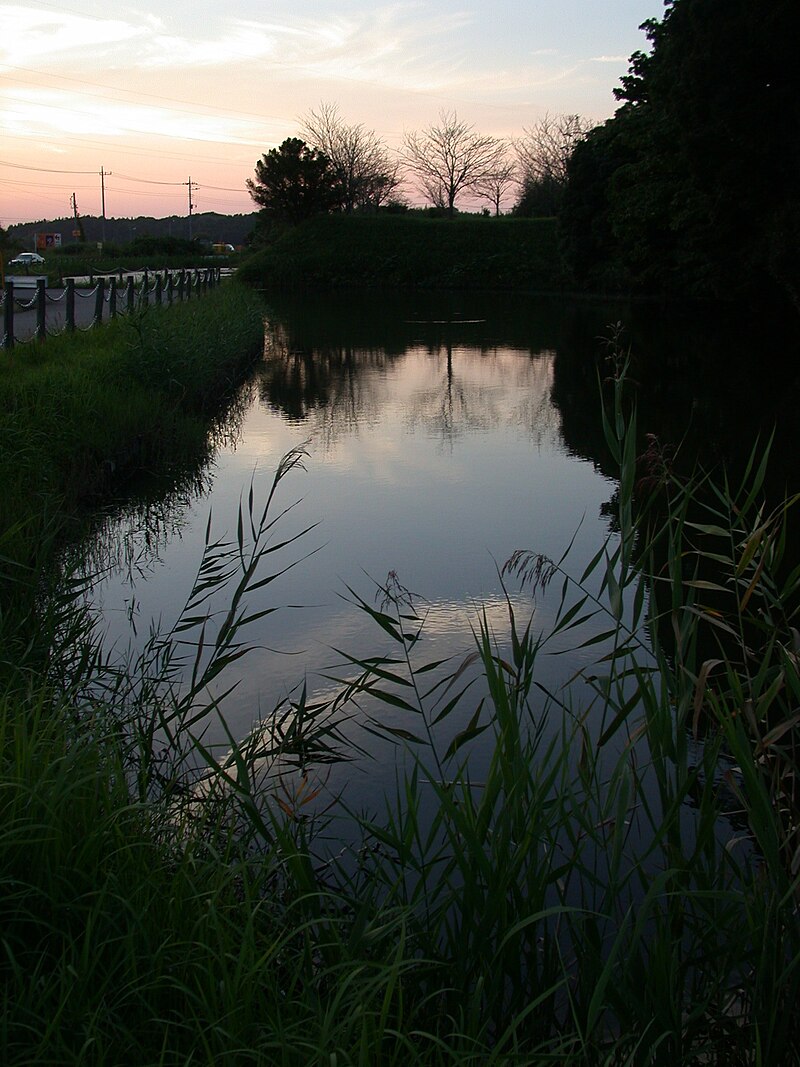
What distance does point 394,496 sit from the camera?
9.58 metres

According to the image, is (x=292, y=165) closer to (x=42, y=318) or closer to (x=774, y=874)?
(x=42, y=318)

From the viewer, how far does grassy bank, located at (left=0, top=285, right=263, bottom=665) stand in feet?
20.2

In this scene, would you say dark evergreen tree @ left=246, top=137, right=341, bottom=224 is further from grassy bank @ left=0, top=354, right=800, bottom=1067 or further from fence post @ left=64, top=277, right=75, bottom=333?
grassy bank @ left=0, top=354, right=800, bottom=1067

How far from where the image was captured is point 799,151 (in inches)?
693

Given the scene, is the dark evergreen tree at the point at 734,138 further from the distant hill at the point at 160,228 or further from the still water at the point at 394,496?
the distant hill at the point at 160,228

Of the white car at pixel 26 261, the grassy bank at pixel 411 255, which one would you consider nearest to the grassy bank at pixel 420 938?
the white car at pixel 26 261

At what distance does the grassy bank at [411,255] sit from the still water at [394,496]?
28712 mm

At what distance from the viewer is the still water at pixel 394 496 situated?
584cm

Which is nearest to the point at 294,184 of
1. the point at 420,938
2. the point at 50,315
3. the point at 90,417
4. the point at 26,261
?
the point at 26,261

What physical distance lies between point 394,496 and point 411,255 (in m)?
45.2

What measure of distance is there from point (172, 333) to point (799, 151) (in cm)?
1073

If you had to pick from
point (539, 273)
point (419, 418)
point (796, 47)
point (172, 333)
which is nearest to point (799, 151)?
point (796, 47)

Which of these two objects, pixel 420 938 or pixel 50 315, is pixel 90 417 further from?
pixel 50 315

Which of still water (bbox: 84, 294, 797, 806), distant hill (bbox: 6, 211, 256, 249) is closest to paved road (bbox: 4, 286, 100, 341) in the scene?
still water (bbox: 84, 294, 797, 806)
